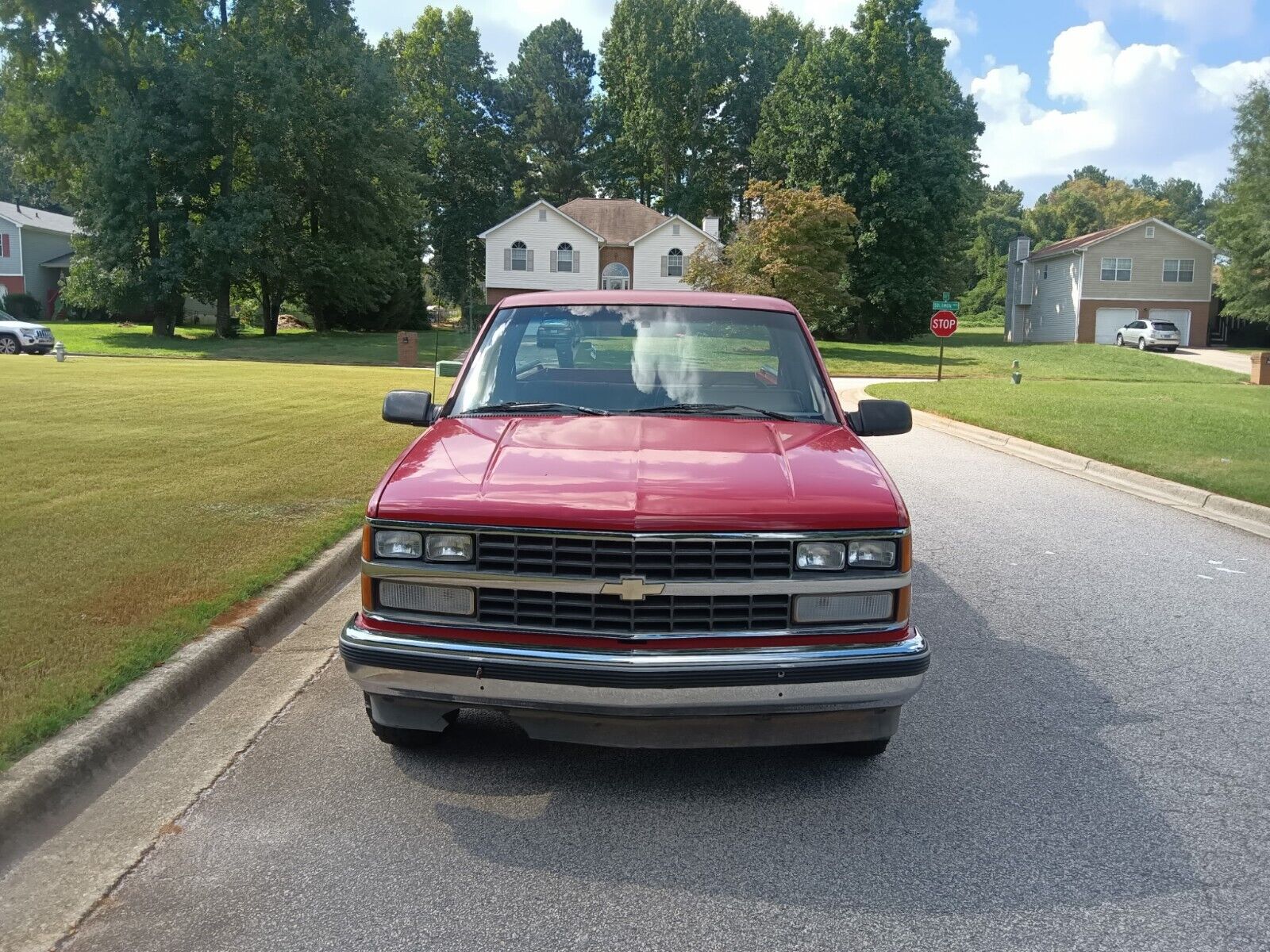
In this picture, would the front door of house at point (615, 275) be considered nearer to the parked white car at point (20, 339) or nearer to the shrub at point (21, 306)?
the shrub at point (21, 306)

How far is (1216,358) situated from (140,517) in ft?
168

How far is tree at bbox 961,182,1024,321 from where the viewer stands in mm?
97750

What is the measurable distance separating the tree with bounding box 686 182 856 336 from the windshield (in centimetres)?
3535

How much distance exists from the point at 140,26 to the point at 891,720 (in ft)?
162

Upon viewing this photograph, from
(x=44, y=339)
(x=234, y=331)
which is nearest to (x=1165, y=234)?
(x=234, y=331)

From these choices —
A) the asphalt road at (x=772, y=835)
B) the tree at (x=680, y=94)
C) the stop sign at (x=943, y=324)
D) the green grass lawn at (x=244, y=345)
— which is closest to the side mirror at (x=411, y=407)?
the asphalt road at (x=772, y=835)

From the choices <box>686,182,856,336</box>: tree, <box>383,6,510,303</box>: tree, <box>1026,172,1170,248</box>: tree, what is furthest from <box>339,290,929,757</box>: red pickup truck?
<box>1026,172,1170,248</box>: tree

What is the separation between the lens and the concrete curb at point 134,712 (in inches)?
141

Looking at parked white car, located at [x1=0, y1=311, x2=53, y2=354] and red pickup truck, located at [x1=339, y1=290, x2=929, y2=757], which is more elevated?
parked white car, located at [x1=0, y1=311, x2=53, y2=354]

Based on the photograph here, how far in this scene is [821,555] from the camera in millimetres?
3523

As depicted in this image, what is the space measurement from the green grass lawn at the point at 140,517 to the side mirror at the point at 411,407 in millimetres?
1548

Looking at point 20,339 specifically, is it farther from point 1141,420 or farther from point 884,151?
point 884,151

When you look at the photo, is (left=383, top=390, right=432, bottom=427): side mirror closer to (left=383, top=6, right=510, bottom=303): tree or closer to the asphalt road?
the asphalt road

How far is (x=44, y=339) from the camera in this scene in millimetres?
33625
